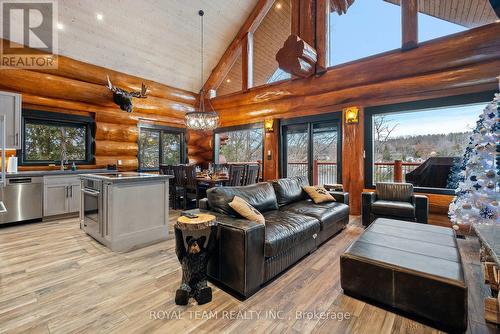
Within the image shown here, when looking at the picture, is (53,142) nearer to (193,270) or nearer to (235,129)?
(235,129)

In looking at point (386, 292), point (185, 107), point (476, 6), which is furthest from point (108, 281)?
point (476, 6)

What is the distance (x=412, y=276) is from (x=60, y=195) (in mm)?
5870

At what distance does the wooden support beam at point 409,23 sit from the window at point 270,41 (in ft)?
9.30

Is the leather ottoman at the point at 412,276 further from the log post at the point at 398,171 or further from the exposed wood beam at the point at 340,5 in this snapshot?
the exposed wood beam at the point at 340,5

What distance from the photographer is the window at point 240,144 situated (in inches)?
288

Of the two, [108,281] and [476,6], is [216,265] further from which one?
[476,6]

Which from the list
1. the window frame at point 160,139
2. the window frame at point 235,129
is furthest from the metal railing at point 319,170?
the window frame at point 160,139

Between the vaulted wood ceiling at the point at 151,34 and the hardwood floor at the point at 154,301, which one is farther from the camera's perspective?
the vaulted wood ceiling at the point at 151,34

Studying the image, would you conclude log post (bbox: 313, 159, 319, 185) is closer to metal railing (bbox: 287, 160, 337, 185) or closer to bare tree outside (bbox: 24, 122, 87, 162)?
metal railing (bbox: 287, 160, 337, 185)

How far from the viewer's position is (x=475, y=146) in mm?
3527

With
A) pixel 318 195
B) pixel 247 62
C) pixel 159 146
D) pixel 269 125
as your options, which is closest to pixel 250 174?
pixel 318 195

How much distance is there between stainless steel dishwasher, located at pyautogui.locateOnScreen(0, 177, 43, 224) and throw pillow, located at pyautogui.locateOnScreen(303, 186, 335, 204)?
5109 mm

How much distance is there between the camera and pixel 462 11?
427 cm

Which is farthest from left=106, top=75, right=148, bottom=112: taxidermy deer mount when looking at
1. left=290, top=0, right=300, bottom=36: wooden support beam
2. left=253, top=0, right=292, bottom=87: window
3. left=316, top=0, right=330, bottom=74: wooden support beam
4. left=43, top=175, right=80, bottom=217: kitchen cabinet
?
left=316, top=0, right=330, bottom=74: wooden support beam
